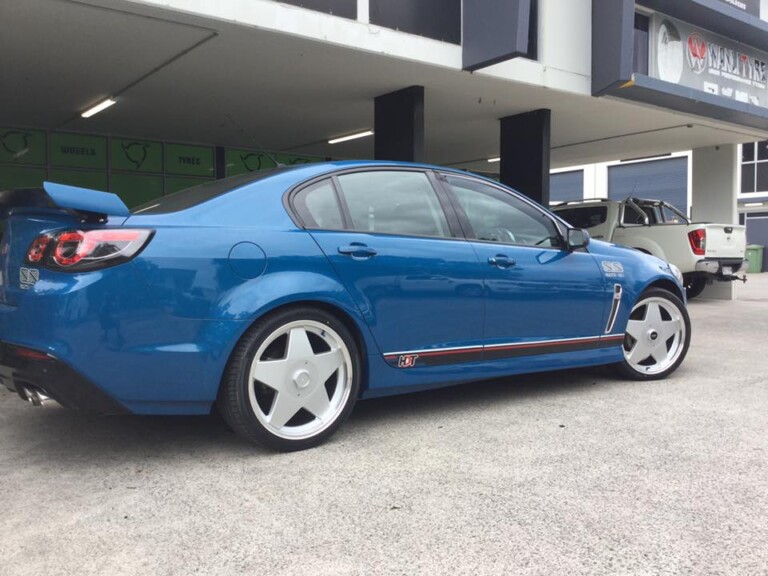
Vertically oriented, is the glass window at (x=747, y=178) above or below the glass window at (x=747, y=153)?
below

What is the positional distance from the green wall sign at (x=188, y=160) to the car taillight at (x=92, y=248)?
34.4 feet

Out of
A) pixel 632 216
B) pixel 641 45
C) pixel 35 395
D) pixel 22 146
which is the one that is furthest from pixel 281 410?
pixel 22 146

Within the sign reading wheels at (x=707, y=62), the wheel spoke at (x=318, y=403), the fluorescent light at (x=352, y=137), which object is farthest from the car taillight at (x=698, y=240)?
the wheel spoke at (x=318, y=403)

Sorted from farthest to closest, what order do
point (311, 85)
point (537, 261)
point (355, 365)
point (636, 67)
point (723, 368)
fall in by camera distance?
point (636, 67) → point (311, 85) → point (723, 368) → point (537, 261) → point (355, 365)

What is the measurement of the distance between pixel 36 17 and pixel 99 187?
7.07 m

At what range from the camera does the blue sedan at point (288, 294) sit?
111 inches

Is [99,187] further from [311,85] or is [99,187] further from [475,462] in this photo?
[475,462]

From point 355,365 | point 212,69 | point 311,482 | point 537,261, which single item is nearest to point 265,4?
point 212,69

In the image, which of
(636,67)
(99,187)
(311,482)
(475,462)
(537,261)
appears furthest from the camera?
(99,187)

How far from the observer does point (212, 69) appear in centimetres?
726

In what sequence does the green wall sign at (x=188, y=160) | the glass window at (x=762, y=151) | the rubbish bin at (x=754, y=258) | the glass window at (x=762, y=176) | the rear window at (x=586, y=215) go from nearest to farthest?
A: 1. the rear window at (x=586, y=215)
2. the green wall sign at (x=188, y=160)
3. the rubbish bin at (x=754, y=258)
4. the glass window at (x=762, y=151)
5. the glass window at (x=762, y=176)

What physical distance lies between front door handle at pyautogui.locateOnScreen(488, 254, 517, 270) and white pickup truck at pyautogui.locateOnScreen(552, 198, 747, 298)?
7.31m

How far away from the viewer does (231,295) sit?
119 inches

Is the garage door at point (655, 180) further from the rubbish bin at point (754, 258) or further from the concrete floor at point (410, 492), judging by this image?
the concrete floor at point (410, 492)
